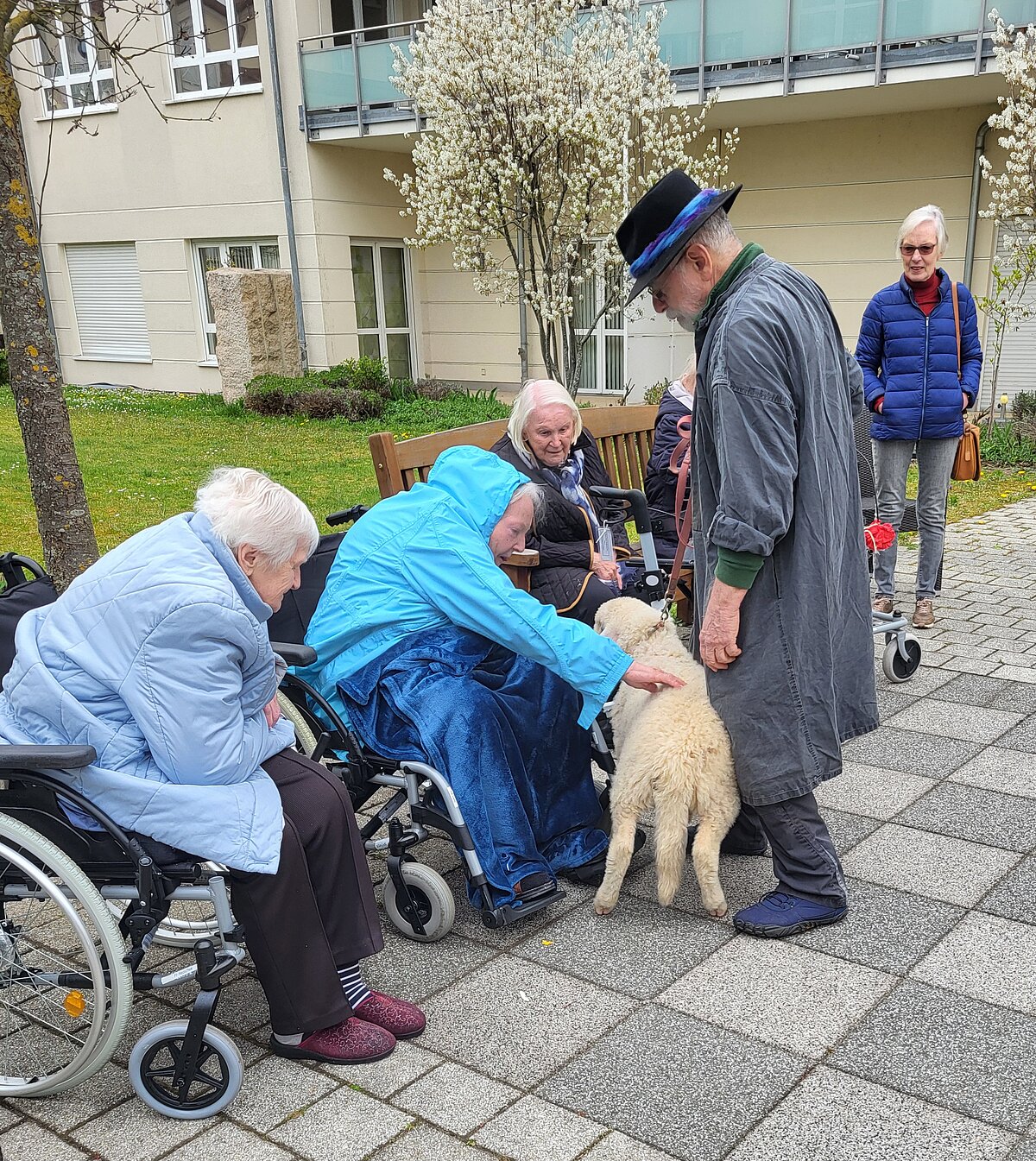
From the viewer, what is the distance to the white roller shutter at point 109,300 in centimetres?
1973

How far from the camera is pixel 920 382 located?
588 cm

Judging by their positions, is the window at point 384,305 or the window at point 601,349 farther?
the window at point 384,305

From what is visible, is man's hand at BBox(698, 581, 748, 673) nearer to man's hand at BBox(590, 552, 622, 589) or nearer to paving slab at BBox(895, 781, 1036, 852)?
paving slab at BBox(895, 781, 1036, 852)

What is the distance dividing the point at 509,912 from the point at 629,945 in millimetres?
375

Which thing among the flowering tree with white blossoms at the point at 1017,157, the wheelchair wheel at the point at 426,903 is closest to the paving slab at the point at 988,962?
the wheelchair wheel at the point at 426,903

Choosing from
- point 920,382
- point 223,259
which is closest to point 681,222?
point 920,382

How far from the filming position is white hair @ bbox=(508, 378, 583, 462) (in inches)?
182

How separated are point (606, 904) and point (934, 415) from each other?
12.5ft

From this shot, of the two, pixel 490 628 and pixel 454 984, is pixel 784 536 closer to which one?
pixel 490 628

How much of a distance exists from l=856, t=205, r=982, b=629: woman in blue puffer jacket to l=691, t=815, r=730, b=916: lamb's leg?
311 centimetres

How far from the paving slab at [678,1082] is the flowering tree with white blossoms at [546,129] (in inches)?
382

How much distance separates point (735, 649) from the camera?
3096 millimetres

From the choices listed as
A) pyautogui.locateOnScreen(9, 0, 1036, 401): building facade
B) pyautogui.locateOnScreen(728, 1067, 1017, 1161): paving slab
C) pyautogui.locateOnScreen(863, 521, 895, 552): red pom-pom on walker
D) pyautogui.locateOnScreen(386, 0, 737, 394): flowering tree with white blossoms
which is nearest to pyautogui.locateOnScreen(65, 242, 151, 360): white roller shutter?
pyautogui.locateOnScreen(9, 0, 1036, 401): building facade

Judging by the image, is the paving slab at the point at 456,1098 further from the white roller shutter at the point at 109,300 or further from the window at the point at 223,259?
the white roller shutter at the point at 109,300
